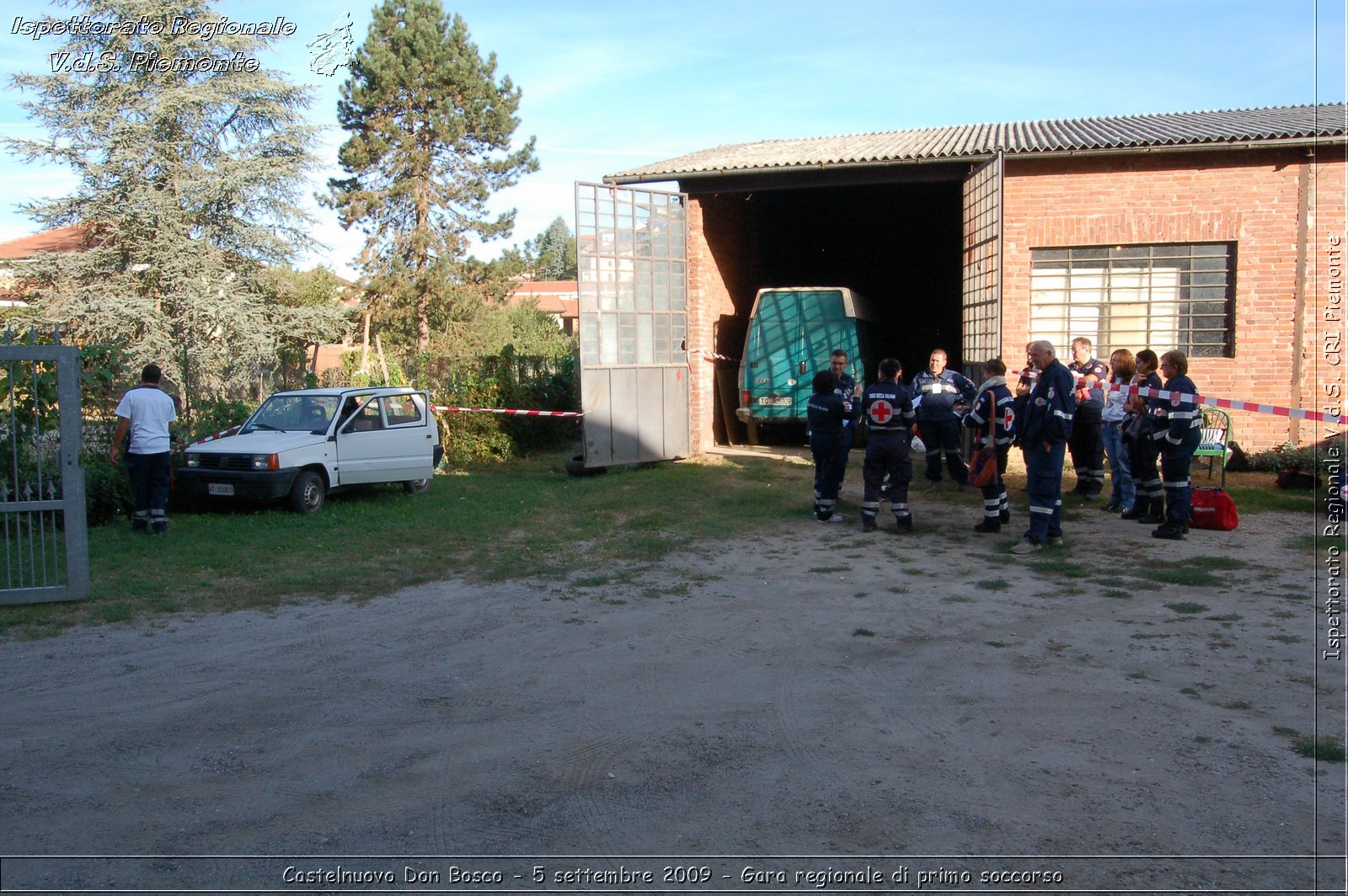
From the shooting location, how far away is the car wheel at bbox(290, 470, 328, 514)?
38.1 ft

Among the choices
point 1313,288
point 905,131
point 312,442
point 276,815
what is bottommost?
point 276,815

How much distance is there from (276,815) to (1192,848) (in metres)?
3.70

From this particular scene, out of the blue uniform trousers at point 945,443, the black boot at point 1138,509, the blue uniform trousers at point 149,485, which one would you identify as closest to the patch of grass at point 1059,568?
the black boot at point 1138,509

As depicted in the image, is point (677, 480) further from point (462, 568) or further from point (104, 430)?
point (104, 430)

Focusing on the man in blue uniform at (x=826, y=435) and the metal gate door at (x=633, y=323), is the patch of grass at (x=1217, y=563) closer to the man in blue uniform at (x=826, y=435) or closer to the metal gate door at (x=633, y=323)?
the man in blue uniform at (x=826, y=435)

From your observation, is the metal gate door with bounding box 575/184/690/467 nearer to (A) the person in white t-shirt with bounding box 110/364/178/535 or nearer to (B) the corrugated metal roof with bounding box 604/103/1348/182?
(B) the corrugated metal roof with bounding box 604/103/1348/182

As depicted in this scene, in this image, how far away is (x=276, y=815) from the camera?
13.7ft

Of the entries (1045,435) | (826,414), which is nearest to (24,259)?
(826,414)

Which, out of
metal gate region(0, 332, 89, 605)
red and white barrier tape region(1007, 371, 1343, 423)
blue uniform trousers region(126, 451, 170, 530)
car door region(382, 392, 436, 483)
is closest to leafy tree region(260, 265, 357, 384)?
A: car door region(382, 392, 436, 483)

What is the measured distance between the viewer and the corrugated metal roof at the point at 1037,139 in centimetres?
1391

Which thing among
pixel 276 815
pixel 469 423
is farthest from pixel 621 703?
pixel 469 423

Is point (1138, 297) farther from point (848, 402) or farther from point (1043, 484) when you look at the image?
point (1043, 484)

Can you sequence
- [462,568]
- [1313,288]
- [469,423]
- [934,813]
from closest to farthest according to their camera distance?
[934,813] < [462,568] < [1313,288] < [469,423]

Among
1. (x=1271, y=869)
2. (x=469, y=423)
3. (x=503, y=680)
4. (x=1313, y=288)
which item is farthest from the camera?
(x=469, y=423)
